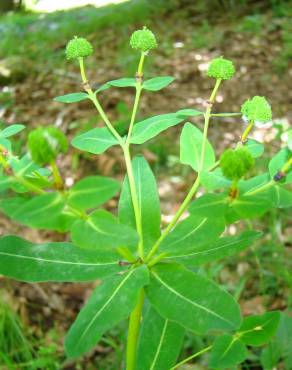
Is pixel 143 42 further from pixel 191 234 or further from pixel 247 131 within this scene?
pixel 191 234

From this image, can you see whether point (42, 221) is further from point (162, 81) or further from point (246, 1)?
point (246, 1)

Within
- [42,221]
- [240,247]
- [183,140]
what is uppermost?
[42,221]

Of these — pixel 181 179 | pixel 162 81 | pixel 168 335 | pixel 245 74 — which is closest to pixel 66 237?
pixel 181 179

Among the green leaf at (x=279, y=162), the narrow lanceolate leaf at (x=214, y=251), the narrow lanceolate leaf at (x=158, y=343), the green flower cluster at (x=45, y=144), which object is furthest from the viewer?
the narrow lanceolate leaf at (x=158, y=343)

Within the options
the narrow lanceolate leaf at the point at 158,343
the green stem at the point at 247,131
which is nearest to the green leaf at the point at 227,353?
the narrow lanceolate leaf at the point at 158,343

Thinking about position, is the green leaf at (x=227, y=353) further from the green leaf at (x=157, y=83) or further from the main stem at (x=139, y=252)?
the green leaf at (x=157, y=83)

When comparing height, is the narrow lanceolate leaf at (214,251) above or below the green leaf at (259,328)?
above

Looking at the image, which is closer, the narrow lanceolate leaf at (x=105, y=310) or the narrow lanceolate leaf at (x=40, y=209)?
the narrow lanceolate leaf at (x=40, y=209)
